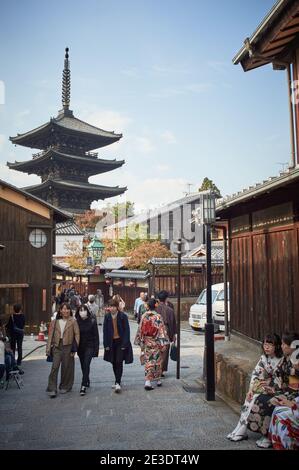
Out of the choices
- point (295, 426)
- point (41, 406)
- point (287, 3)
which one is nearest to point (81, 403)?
point (41, 406)

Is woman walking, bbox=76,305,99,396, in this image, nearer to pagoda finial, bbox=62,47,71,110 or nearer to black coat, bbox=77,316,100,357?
black coat, bbox=77,316,100,357

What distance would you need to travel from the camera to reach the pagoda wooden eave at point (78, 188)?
41.5m

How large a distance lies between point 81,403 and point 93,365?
4.20 m

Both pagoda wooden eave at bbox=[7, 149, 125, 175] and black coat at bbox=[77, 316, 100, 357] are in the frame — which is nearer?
black coat at bbox=[77, 316, 100, 357]

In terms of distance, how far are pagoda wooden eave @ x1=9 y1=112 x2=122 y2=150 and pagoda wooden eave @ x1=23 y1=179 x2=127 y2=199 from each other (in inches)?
212

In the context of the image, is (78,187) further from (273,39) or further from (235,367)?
(235,367)

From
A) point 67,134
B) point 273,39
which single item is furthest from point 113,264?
point 273,39

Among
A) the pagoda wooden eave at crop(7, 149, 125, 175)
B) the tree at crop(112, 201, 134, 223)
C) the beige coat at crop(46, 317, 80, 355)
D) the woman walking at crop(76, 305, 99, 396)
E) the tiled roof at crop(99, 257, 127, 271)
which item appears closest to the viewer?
the beige coat at crop(46, 317, 80, 355)

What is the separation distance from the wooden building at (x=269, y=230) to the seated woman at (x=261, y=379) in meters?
1.47

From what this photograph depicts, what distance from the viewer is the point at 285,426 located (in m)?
4.38

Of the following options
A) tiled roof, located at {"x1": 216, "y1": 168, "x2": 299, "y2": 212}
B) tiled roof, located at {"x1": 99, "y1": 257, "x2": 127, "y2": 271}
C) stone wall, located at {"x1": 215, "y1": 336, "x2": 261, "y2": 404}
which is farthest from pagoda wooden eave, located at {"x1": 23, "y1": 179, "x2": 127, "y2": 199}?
stone wall, located at {"x1": 215, "y1": 336, "x2": 261, "y2": 404}

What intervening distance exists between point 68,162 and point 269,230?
1528 inches

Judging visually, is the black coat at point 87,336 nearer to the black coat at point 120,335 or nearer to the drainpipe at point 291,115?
the black coat at point 120,335

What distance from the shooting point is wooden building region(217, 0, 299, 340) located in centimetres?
663
